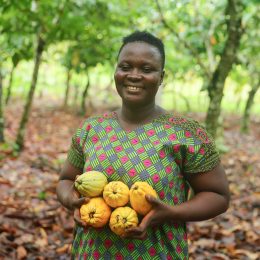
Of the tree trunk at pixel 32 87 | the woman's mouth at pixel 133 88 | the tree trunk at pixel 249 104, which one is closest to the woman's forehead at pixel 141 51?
the woman's mouth at pixel 133 88

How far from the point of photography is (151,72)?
5.33 feet

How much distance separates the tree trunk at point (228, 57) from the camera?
4047mm

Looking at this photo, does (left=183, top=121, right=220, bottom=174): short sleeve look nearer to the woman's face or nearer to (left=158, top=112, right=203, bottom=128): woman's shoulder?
(left=158, top=112, right=203, bottom=128): woman's shoulder

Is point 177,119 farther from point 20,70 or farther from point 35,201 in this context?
point 20,70

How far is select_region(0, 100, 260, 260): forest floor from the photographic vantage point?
3406 millimetres

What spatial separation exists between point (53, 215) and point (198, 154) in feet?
8.68

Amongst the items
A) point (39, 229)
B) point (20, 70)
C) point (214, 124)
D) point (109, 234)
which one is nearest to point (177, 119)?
point (109, 234)

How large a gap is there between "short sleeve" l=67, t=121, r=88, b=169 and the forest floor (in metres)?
A: 1.62

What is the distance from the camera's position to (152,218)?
1.44m

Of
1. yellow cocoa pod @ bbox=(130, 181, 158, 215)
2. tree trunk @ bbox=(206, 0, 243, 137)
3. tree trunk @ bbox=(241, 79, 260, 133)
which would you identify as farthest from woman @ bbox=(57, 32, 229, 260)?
tree trunk @ bbox=(241, 79, 260, 133)

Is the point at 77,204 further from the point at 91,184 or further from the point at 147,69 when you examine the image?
the point at 147,69

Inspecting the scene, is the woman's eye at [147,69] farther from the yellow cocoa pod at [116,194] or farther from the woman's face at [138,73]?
the yellow cocoa pod at [116,194]

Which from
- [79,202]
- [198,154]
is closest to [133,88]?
[198,154]

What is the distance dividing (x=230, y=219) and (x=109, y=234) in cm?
286
